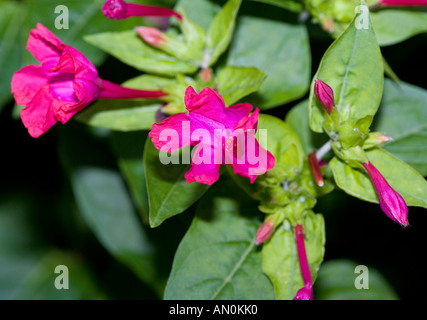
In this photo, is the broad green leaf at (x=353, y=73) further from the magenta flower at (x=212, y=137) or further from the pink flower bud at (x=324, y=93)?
the magenta flower at (x=212, y=137)

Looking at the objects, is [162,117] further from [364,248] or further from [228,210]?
[364,248]

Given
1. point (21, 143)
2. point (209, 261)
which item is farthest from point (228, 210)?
point (21, 143)

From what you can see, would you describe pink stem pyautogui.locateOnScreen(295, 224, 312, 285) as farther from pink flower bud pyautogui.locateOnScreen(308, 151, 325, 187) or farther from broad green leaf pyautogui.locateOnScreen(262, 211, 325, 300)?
pink flower bud pyautogui.locateOnScreen(308, 151, 325, 187)


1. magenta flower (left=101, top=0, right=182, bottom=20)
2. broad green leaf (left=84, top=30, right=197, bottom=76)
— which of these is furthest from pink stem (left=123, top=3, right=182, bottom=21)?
broad green leaf (left=84, top=30, right=197, bottom=76)

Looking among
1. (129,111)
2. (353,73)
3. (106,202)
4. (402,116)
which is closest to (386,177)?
(353,73)

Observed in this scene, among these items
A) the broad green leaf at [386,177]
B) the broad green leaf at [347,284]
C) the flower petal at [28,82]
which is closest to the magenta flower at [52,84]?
the flower petal at [28,82]

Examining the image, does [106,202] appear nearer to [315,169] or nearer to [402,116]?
[315,169]
